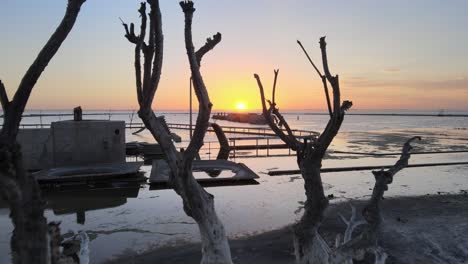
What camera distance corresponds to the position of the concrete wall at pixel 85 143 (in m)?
20.9

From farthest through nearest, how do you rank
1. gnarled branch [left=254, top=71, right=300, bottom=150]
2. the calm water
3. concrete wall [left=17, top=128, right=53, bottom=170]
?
concrete wall [left=17, top=128, right=53, bottom=170] < the calm water < gnarled branch [left=254, top=71, right=300, bottom=150]

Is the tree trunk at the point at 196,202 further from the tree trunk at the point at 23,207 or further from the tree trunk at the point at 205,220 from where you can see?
the tree trunk at the point at 23,207

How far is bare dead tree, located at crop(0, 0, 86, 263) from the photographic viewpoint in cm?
255

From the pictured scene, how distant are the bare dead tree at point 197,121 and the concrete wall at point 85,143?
61.0 feet

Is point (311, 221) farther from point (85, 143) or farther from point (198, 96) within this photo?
point (85, 143)

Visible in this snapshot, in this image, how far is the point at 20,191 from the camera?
258cm

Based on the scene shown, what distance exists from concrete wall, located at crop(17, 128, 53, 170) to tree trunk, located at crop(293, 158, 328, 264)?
20079 millimetres

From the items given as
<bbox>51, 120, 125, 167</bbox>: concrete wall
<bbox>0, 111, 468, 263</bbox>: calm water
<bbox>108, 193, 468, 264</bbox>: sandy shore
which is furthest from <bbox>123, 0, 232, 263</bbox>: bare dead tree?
<bbox>51, 120, 125, 167</bbox>: concrete wall

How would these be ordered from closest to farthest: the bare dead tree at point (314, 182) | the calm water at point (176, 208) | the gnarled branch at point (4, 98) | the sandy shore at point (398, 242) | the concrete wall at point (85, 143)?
1. the gnarled branch at point (4, 98)
2. the bare dead tree at point (314, 182)
3. the sandy shore at point (398, 242)
4. the calm water at point (176, 208)
5. the concrete wall at point (85, 143)

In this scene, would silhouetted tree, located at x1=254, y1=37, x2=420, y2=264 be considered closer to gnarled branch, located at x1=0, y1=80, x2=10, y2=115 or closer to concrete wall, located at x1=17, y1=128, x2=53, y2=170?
gnarled branch, located at x1=0, y1=80, x2=10, y2=115

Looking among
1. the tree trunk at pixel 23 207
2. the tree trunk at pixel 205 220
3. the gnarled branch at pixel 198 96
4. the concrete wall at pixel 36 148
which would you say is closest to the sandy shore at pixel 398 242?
the tree trunk at pixel 205 220

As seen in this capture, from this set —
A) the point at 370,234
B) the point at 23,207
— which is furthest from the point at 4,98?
the point at 370,234

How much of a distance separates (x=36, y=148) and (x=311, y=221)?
2079 centimetres

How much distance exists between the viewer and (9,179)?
256 cm
